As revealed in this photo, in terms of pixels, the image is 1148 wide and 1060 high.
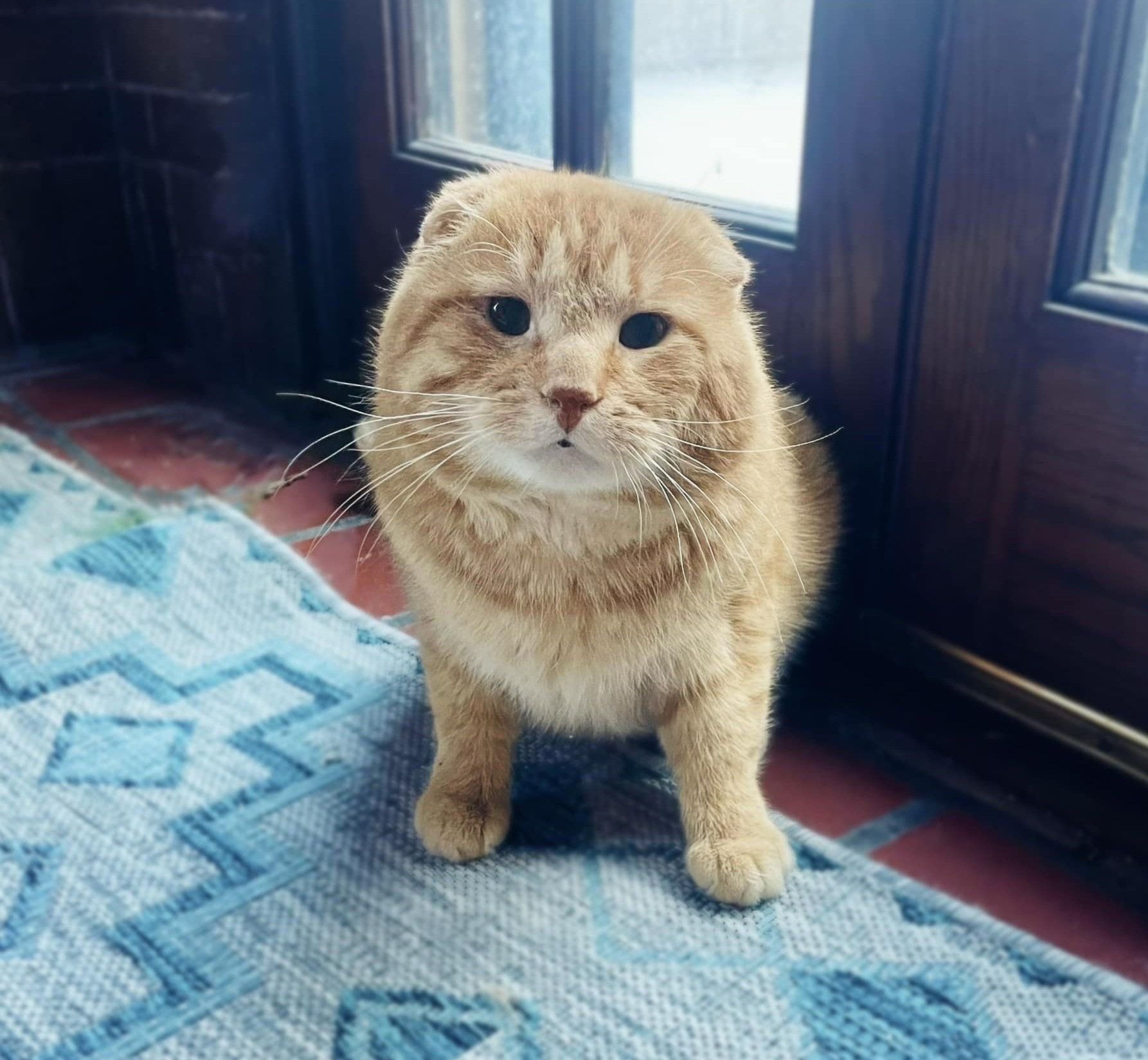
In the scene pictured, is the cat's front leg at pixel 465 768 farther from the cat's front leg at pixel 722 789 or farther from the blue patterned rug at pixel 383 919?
the cat's front leg at pixel 722 789

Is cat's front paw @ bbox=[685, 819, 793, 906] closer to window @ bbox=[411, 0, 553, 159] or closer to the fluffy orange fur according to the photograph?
the fluffy orange fur

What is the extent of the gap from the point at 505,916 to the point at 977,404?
0.63 metres

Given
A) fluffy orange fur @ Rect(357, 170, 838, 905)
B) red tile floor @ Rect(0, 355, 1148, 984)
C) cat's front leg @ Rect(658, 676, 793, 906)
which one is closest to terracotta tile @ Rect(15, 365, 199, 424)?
red tile floor @ Rect(0, 355, 1148, 984)

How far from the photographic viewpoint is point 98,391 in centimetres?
212

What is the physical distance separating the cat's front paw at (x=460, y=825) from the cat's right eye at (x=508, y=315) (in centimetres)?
42

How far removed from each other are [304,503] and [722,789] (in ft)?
3.08

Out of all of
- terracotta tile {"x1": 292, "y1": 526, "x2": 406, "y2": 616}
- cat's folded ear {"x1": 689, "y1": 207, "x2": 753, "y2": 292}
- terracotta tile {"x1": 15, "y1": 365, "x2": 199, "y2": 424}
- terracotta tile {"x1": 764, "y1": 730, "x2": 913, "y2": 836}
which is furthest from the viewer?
terracotta tile {"x1": 15, "y1": 365, "x2": 199, "y2": 424}

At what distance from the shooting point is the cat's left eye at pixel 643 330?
33.8 inches

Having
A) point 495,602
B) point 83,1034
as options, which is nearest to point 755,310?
point 495,602

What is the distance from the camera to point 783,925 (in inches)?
36.5

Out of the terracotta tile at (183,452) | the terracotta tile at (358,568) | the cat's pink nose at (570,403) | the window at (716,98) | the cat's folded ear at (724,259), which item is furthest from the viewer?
the terracotta tile at (183,452)

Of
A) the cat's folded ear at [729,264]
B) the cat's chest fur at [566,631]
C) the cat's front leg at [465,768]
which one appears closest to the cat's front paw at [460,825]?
the cat's front leg at [465,768]

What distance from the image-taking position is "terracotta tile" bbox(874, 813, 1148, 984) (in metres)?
0.93

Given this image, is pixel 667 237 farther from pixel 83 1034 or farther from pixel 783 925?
pixel 83 1034
